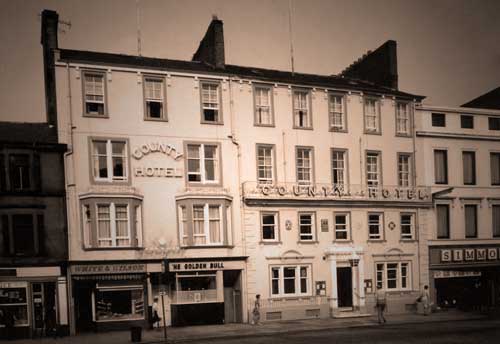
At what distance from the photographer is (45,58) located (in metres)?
30.5

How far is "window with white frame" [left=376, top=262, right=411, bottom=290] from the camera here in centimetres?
3475

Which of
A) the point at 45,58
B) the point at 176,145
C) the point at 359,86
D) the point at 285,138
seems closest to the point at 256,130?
the point at 285,138

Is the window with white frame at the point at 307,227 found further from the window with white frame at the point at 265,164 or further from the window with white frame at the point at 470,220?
the window with white frame at the point at 470,220

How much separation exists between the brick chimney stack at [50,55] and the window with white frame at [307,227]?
15639 millimetres

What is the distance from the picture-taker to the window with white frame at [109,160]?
29344 mm

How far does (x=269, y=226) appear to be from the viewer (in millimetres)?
32469

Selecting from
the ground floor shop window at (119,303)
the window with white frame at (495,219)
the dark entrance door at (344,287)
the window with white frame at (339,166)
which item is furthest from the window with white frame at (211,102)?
the window with white frame at (495,219)

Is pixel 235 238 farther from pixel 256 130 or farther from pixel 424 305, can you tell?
pixel 424 305

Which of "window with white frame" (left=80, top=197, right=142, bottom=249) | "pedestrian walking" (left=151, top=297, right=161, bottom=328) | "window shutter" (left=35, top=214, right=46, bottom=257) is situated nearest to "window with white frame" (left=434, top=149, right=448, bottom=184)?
"window with white frame" (left=80, top=197, right=142, bottom=249)

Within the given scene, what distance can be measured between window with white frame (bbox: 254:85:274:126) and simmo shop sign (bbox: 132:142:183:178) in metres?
5.67

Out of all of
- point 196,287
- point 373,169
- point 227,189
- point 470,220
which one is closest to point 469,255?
point 470,220

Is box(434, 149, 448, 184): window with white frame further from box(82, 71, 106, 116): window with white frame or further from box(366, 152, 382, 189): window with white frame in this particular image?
box(82, 71, 106, 116): window with white frame

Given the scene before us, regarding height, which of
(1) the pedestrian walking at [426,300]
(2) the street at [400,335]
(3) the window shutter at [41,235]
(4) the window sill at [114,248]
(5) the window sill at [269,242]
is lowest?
(1) the pedestrian walking at [426,300]

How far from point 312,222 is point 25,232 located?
16.6m
